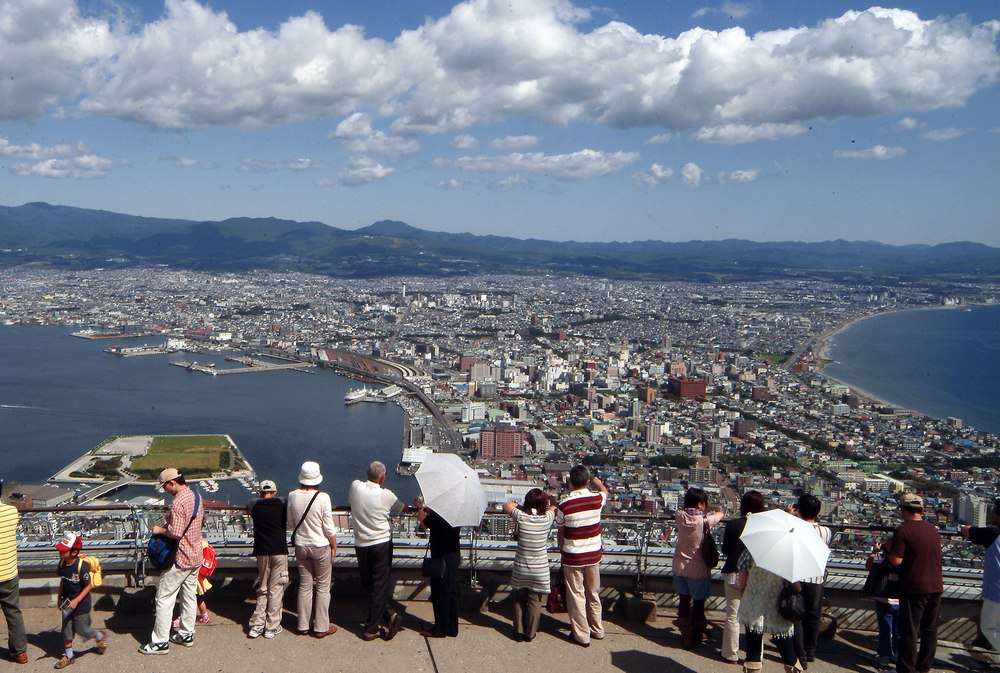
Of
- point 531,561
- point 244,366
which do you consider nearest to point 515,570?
point 531,561

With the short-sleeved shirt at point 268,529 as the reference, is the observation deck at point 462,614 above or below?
below

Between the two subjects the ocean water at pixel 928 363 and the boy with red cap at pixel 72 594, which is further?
the ocean water at pixel 928 363

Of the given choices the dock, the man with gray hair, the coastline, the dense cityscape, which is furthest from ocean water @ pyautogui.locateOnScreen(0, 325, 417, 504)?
the coastline

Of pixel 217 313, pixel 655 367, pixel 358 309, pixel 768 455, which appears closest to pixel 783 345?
pixel 655 367

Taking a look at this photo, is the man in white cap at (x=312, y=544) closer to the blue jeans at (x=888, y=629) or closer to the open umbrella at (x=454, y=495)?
the open umbrella at (x=454, y=495)

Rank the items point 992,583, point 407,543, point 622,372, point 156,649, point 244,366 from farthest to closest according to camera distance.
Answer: point 244,366 → point 622,372 → point 407,543 → point 156,649 → point 992,583

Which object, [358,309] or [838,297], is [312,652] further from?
[838,297]

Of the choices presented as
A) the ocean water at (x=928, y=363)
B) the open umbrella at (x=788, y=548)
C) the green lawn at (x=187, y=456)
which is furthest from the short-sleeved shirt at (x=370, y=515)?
the ocean water at (x=928, y=363)

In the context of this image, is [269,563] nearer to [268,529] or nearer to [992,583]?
[268,529]
